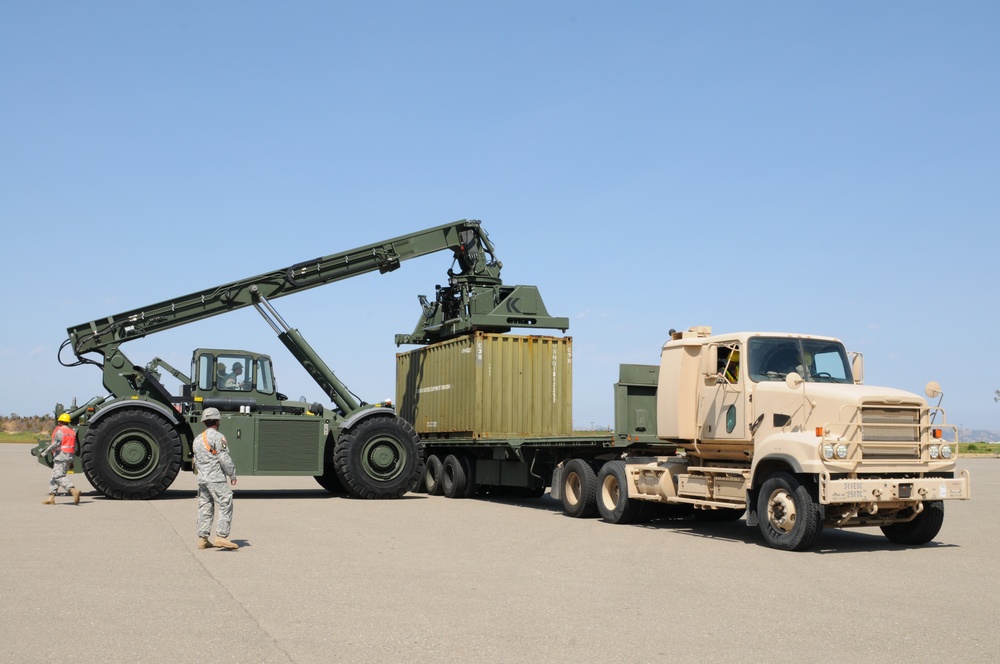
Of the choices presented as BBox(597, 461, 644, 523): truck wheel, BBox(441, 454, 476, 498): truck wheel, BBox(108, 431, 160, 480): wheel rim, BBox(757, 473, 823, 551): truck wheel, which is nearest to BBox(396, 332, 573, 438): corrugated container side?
A: BBox(441, 454, 476, 498): truck wheel

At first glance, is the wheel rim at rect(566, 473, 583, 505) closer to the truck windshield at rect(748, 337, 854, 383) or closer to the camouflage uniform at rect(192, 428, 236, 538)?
the truck windshield at rect(748, 337, 854, 383)

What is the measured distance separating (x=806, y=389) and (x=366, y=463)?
35.4 ft

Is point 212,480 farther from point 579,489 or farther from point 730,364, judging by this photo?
point 730,364

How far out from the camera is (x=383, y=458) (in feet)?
71.0

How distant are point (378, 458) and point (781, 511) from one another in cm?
1054

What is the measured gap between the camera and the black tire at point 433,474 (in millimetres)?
23441

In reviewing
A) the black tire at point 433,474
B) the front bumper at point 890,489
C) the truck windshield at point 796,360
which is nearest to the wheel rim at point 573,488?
the truck windshield at point 796,360

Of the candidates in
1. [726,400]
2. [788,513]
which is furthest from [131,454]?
[788,513]

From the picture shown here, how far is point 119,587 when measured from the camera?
9234 millimetres

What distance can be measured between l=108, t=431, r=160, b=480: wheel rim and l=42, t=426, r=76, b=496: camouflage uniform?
3.12 feet

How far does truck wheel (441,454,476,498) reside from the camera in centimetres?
2222

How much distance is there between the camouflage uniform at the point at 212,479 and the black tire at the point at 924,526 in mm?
8589

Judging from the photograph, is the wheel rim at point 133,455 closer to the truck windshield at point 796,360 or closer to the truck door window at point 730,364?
the truck door window at point 730,364

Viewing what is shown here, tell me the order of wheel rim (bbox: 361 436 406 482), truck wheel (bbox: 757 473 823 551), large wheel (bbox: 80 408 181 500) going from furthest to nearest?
wheel rim (bbox: 361 436 406 482) < large wheel (bbox: 80 408 181 500) < truck wheel (bbox: 757 473 823 551)
